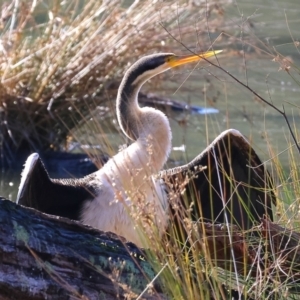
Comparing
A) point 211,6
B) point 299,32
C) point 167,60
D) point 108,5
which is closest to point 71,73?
point 108,5

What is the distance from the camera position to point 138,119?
13.9ft

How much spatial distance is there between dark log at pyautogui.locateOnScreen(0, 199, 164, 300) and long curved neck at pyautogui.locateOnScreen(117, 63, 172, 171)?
1847 mm

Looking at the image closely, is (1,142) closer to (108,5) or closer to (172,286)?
(108,5)

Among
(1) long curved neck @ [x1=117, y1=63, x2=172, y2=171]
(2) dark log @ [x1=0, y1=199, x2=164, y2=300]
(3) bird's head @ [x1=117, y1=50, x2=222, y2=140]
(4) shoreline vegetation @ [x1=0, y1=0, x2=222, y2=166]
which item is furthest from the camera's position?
(4) shoreline vegetation @ [x1=0, y1=0, x2=222, y2=166]

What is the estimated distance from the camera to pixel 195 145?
7.38m

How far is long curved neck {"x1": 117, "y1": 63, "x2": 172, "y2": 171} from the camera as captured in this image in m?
4.22

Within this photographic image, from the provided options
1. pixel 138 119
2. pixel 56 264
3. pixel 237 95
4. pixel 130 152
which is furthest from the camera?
pixel 237 95

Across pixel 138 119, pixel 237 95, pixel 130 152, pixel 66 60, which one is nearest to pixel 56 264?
pixel 130 152

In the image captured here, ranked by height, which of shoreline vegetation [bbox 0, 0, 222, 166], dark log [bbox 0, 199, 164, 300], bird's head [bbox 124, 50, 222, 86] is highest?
dark log [bbox 0, 199, 164, 300]

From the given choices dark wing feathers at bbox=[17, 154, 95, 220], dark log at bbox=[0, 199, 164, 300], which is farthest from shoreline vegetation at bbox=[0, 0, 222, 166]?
dark log at bbox=[0, 199, 164, 300]

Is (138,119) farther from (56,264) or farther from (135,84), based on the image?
(56,264)

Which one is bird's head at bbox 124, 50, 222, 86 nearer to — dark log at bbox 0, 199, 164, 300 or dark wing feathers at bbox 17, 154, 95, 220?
dark wing feathers at bbox 17, 154, 95, 220

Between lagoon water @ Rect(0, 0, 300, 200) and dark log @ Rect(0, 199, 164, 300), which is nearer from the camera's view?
dark log @ Rect(0, 199, 164, 300)

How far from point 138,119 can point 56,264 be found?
2088 mm
